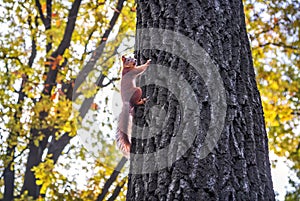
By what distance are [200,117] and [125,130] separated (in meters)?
0.79

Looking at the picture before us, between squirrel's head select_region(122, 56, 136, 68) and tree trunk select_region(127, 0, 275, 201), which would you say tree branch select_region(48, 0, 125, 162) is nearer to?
squirrel's head select_region(122, 56, 136, 68)

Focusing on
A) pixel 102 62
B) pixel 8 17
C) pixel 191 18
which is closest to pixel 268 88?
pixel 102 62

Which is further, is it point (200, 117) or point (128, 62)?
point (128, 62)

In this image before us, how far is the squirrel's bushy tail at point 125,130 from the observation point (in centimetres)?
249

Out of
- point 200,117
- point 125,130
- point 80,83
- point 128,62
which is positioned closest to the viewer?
point 200,117

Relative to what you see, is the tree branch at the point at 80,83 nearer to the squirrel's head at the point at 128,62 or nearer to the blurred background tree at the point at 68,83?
the blurred background tree at the point at 68,83

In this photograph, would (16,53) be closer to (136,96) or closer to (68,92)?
(68,92)

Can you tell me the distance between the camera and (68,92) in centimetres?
823

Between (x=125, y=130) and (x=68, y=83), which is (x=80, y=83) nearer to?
(x=68, y=83)

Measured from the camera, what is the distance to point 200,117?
1831mm

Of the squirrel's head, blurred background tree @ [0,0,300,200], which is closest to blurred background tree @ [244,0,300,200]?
blurred background tree @ [0,0,300,200]

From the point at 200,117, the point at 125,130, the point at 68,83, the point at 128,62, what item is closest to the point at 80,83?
the point at 68,83

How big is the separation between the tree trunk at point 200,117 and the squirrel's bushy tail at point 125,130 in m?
0.36

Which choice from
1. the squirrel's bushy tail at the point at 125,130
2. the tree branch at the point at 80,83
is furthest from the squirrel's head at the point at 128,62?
the tree branch at the point at 80,83
